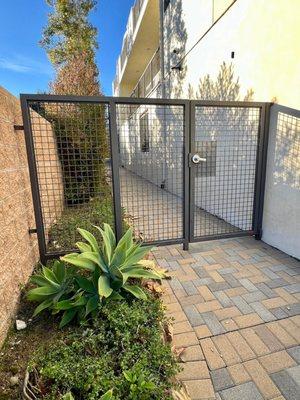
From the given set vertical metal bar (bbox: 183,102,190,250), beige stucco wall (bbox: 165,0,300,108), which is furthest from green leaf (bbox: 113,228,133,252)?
beige stucco wall (bbox: 165,0,300,108)

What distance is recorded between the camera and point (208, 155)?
14.3 ft

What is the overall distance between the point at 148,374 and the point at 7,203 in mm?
1504

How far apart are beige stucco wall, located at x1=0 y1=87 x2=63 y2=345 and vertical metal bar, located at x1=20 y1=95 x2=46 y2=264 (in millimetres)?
62

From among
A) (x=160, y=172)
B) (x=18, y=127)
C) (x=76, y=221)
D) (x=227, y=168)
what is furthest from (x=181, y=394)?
(x=160, y=172)

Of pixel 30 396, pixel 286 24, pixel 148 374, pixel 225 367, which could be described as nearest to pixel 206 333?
pixel 225 367

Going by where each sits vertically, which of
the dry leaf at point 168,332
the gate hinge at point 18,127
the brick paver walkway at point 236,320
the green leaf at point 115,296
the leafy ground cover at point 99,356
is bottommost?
the brick paver walkway at point 236,320

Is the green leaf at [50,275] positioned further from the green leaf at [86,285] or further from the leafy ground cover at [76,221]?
the leafy ground cover at [76,221]

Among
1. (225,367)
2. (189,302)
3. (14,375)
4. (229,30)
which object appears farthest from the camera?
(229,30)

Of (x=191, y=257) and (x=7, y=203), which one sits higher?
(x=7, y=203)

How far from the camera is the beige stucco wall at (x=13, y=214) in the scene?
1.73 meters

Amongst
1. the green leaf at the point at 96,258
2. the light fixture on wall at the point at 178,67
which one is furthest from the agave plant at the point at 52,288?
the light fixture on wall at the point at 178,67

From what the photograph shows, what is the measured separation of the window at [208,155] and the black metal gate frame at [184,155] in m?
1.17

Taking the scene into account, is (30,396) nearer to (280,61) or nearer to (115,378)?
(115,378)

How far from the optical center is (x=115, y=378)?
125 centimetres
